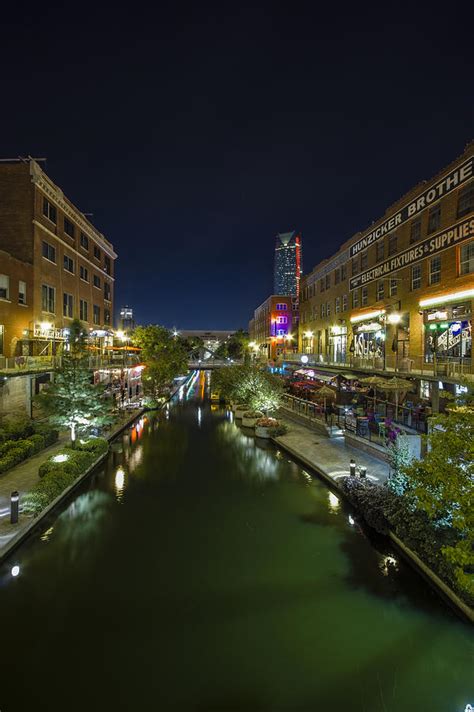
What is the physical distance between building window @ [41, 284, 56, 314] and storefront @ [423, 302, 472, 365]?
103 ft

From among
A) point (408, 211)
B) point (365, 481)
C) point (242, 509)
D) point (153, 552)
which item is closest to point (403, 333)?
point (408, 211)

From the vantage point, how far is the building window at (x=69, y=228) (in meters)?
38.7

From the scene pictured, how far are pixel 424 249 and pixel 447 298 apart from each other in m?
4.53

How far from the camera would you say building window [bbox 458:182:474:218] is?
21.8 metres

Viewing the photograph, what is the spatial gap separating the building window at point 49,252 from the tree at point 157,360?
14.8m

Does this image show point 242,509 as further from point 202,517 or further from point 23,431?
point 23,431

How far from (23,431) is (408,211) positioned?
30.1 meters

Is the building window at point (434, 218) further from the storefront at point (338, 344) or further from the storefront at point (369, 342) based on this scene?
the storefront at point (338, 344)

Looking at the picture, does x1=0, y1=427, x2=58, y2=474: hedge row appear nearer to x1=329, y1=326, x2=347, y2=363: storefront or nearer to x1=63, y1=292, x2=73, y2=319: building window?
x1=63, y1=292, x2=73, y2=319: building window

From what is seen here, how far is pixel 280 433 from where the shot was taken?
24969mm

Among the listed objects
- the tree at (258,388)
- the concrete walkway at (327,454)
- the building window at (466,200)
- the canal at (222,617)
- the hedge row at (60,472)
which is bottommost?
the canal at (222,617)

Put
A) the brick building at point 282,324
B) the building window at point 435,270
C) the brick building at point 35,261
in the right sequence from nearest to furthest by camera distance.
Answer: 1. the building window at point 435,270
2. the brick building at point 35,261
3. the brick building at point 282,324

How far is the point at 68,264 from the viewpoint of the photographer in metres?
39.7

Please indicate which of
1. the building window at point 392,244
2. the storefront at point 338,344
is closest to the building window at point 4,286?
the building window at point 392,244
